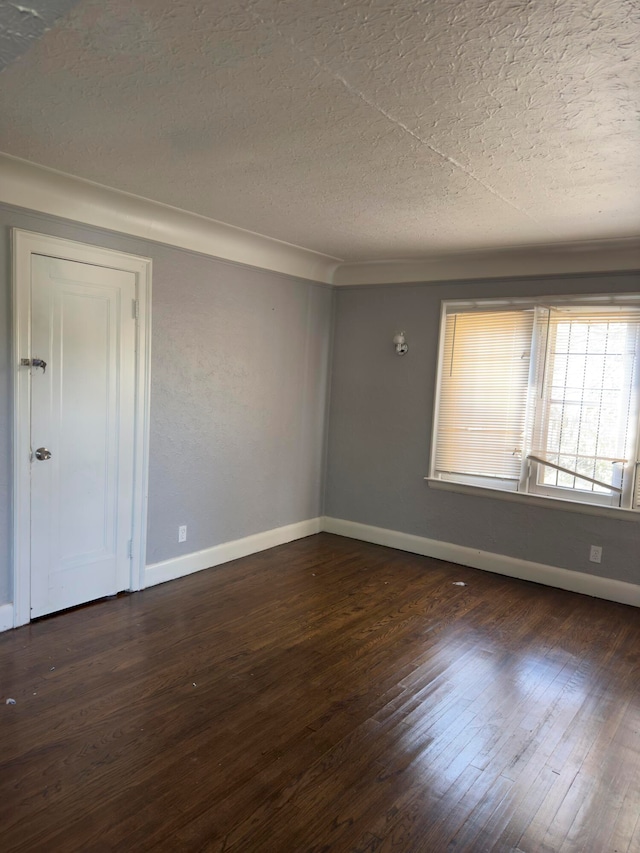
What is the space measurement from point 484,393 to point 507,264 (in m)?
0.98

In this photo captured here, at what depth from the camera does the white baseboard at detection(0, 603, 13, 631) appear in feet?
10.3

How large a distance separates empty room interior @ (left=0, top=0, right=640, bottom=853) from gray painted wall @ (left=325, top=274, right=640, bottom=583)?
0.08 feet

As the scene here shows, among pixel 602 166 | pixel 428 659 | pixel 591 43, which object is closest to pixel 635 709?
pixel 428 659

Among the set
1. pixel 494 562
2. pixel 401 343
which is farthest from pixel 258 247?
pixel 494 562

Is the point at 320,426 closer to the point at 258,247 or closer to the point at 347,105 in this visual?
the point at 258,247

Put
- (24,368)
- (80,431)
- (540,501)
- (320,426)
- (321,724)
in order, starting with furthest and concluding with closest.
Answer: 1. (320,426)
2. (540,501)
3. (80,431)
4. (24,368)
5. (321,724)

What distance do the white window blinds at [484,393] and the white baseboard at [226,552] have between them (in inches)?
53.0

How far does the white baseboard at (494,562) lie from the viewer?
13.1ft

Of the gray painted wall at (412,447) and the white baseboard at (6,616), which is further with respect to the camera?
the gray painted wall at (412,447)

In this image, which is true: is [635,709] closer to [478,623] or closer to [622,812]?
[622,812]

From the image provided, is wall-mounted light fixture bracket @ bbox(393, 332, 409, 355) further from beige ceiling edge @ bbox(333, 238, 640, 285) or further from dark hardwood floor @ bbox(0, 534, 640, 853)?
dark hardwood floor @ bbox(0, 534, 640, 853)

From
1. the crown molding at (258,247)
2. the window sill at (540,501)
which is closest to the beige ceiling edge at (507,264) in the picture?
the crown molding at (258,247)

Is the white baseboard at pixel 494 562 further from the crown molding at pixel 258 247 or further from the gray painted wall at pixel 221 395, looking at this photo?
the crown molding at pixel 258 247

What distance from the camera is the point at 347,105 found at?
6.57ft
